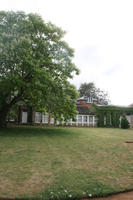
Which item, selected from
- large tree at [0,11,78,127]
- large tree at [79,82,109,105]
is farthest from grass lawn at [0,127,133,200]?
large tree at [79,82,109,105]

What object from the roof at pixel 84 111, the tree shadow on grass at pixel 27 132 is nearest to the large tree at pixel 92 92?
the roof at pixel 84 111

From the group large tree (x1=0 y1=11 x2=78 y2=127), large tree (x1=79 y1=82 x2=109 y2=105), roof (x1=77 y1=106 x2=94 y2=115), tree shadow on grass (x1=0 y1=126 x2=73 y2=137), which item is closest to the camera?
large tree (x1=0 y1=11 x2=78 y2=127)

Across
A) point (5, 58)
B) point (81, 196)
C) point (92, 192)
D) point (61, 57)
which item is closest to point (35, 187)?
point (81, 196)

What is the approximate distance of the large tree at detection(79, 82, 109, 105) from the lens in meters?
65.7

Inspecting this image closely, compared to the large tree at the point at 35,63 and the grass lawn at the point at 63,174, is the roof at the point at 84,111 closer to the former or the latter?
the large tree at the point at 35,63

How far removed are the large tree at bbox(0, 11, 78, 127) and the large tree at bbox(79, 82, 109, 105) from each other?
49.2 m

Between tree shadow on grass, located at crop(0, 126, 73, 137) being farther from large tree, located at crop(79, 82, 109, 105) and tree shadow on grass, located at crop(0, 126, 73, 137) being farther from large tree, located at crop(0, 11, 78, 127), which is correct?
large tree, located at crop(79, 82, 109, 105)

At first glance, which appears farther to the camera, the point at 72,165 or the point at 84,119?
the point at 84,119

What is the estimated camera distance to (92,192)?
4.45 m

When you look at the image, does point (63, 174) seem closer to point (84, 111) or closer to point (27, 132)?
point (27, 132)

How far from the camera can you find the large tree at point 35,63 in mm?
13391

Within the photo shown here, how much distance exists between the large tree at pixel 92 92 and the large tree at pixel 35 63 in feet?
162

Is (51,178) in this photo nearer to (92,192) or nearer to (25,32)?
(92,192)

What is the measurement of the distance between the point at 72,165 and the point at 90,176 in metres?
→ 1.19
